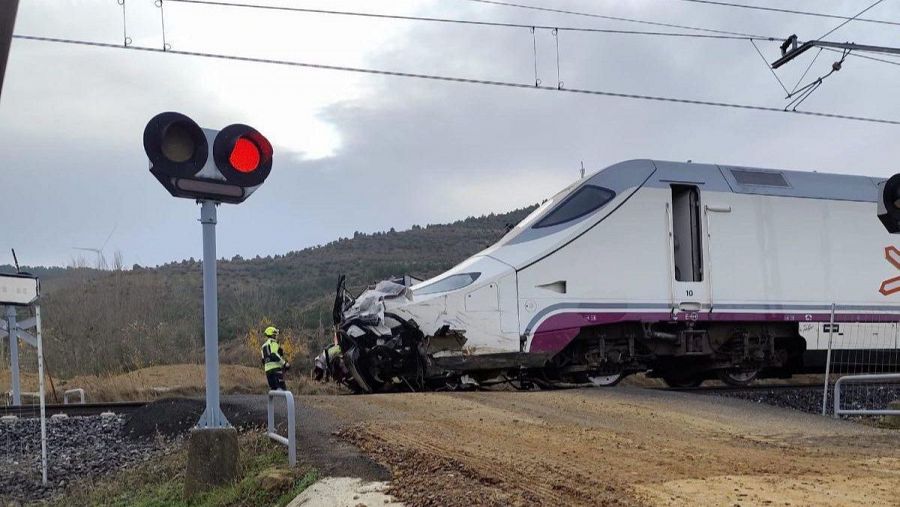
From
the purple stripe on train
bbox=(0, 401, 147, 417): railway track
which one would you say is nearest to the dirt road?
the purple stripe on train

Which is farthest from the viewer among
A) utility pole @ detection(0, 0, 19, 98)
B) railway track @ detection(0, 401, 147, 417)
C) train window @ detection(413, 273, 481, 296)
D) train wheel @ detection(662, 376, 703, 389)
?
train wheel @ detection(662, 376, 703, 389)

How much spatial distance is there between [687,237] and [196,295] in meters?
31.6

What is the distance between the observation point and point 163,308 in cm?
3309

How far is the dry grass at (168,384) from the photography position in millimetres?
17875

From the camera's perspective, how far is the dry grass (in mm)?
17875

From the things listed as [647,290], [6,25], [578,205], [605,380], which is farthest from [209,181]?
[605,380]

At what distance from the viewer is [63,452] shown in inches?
386

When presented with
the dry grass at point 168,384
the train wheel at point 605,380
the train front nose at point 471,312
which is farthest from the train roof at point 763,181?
the dry grass at point 168,384

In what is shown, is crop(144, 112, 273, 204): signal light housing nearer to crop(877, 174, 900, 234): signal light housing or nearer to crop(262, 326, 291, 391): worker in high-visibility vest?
crop(877, 174, 900, 234): signal light housing

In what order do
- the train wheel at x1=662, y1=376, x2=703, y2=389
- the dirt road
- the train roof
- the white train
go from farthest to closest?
the train wheel at x1=662, y1=376, x2=703, y2=389, the train roof, the white train, the dirt road

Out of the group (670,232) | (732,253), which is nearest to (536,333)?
(670,232)

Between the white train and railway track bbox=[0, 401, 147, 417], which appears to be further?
railway track bbox=[0, 401, 147, 417]

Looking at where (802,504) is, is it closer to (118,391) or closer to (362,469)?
(362,469)

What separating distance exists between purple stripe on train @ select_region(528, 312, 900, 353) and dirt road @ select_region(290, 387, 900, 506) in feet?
4.48
